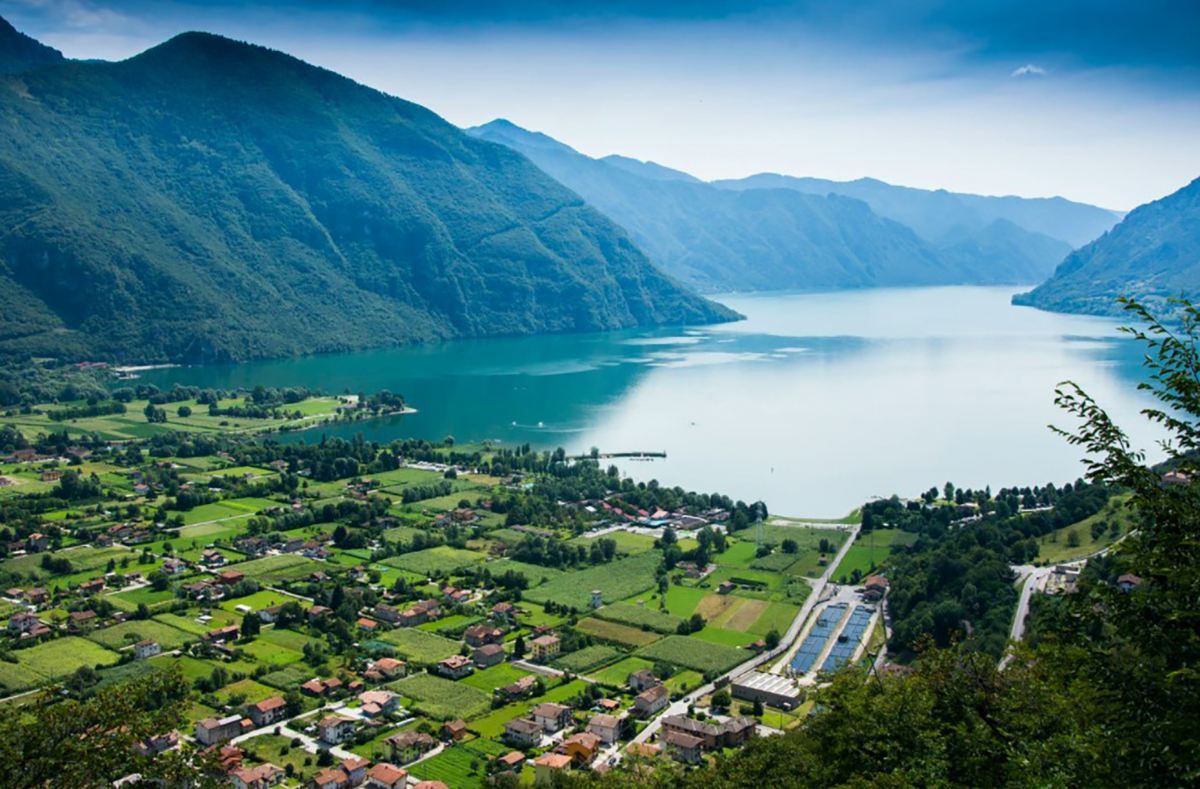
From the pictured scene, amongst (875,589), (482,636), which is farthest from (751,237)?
(482,636)

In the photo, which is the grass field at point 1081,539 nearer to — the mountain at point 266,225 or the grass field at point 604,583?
the grass field at point 604,583

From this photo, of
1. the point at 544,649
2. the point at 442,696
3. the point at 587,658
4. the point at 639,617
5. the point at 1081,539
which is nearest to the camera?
Result: the point at 442,696

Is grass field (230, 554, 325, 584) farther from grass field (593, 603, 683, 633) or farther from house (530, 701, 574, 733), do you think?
house (530, 701, 574, 733)

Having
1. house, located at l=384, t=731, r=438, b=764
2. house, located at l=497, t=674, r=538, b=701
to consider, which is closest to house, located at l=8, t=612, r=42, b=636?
house, located at l=384, t=731, r=438, b=764

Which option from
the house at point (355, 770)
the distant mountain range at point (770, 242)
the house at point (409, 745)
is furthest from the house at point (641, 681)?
the distant mountain range at point (770, 242)

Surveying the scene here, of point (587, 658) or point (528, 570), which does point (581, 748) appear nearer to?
point (587, 658)
